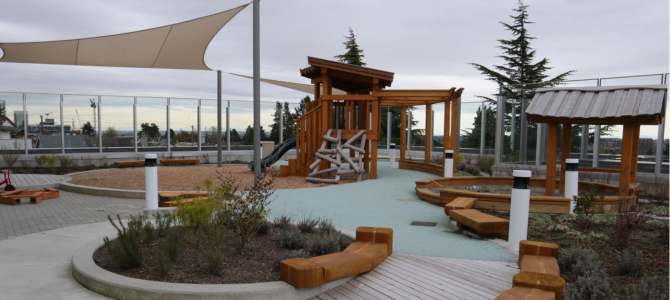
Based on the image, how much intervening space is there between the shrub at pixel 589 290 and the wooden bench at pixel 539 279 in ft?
0.35

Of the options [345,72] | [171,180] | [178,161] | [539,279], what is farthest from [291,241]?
[178,161]

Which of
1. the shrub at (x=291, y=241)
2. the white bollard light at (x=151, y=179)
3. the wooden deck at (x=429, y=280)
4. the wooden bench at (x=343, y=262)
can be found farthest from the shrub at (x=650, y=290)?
the white bollard light at (x=151, y=179)

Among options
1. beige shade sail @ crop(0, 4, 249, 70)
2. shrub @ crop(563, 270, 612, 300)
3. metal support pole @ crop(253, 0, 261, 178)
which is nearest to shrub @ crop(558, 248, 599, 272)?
shrub @ crop(563, 270, 612, 300)

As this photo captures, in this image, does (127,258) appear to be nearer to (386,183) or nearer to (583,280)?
(583,280)

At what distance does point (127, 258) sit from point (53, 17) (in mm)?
9297

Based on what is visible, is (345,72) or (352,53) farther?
(352,53)

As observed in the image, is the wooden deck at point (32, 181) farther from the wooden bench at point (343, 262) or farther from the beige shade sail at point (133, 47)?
the wooden bench at point (343, 262)

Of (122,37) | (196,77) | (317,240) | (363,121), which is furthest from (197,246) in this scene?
(196,77)

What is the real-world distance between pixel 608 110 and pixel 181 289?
8090 mm

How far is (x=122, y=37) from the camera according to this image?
11109 mm

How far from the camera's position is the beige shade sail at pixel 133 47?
1087cm

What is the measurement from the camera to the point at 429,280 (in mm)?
4086

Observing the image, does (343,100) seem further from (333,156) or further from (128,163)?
(128,163)

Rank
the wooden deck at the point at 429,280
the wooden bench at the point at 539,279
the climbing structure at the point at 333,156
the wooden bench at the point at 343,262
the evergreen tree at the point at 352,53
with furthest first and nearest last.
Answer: the evergreen tree at the point at 352,53
the climbing structure at the point at 333,156
the wooden deck at the point at 429,280
the wooden bench at the point at 343,262
the wooden bench at the point at 539,279
